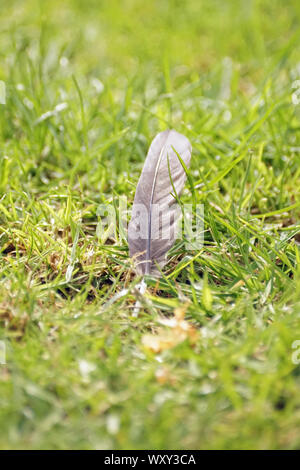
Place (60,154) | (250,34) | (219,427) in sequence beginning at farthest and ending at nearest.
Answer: (250,34) < (60,154) < (219,427)

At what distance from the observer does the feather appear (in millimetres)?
1693

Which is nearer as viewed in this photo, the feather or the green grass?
the green grass

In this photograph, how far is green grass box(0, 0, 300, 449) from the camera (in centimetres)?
125

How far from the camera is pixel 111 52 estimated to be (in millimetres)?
3047

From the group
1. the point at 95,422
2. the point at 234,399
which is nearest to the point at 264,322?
the point at 234,399

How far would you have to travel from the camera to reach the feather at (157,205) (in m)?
1.69

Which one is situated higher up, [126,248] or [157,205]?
[157,205]

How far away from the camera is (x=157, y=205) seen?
1.74 meters

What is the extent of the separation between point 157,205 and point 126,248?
0.65 feet

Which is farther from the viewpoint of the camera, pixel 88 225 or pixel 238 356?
pixel 88 225

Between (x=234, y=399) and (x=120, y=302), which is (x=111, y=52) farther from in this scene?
(x=234, y=399)

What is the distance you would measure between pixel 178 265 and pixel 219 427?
0.62 meters

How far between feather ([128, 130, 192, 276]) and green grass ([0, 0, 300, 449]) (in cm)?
7

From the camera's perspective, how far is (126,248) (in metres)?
1.79
